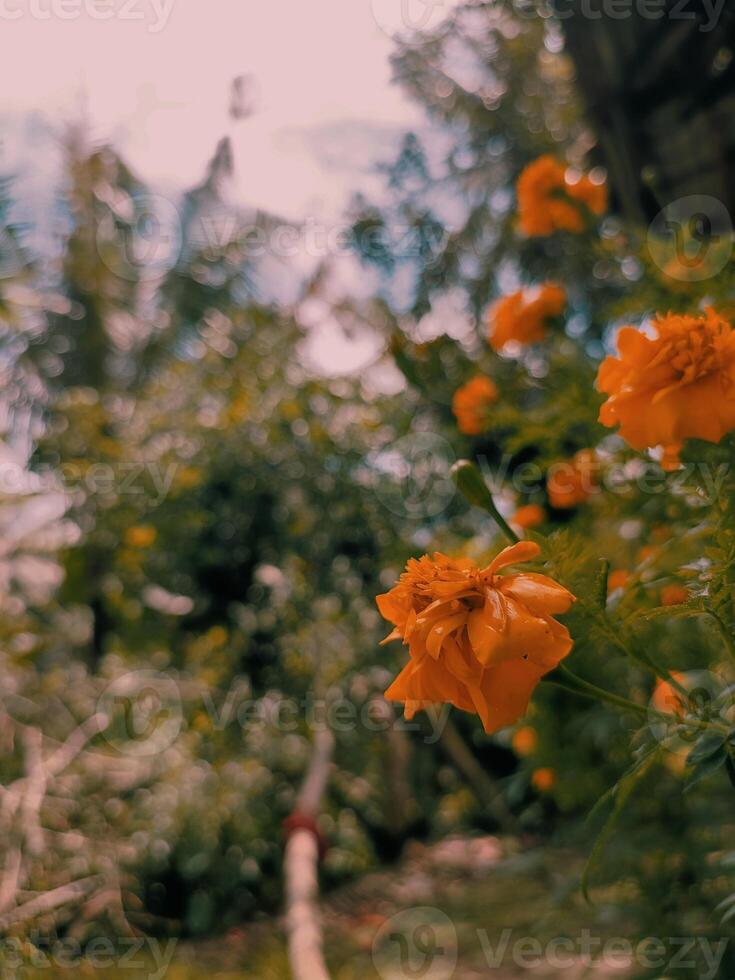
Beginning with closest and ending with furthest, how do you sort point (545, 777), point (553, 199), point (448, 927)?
point (553, 199), point (545, 777), point (448, 927)

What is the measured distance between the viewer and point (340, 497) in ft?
6.79

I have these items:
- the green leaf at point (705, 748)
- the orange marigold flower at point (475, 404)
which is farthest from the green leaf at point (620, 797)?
the orange marigold flower at point (475, 404)

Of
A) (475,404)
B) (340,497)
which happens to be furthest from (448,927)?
(475,404)

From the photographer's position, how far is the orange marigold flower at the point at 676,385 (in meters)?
0.55

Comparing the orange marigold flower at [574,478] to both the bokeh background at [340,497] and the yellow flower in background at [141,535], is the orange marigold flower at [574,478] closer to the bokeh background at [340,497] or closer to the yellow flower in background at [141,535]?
the bokeh background at [340,497]

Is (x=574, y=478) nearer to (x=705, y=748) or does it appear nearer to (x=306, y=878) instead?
(x=705, y=748)

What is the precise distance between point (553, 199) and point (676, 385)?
977mm

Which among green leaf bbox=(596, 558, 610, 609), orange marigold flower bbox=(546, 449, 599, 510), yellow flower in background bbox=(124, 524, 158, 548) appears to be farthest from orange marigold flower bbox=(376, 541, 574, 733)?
yellow flower in background bbox=(124, 524, 158, 548)

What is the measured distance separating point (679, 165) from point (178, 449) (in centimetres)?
149

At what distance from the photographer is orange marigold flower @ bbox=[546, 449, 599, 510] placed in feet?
3.20

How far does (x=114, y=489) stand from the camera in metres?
2.44

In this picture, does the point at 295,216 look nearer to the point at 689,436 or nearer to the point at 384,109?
the point at 384,109

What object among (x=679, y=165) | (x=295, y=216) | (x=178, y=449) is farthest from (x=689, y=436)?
(x=178, y=449)

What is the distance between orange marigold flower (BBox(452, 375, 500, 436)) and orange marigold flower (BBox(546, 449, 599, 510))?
0.61 feet
